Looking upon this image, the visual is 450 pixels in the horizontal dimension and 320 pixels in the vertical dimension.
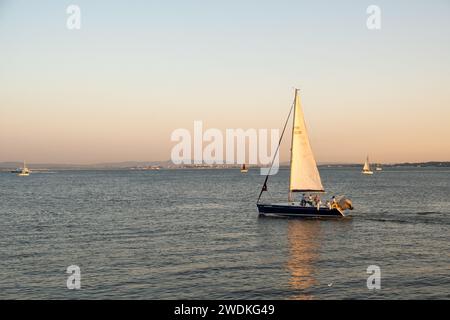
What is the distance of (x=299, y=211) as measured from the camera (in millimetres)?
61156

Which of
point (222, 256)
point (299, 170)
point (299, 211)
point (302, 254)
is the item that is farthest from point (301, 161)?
point (222, 256)

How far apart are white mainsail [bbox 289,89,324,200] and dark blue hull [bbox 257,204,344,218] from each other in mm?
3033

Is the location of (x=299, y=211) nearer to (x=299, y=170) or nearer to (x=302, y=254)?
(x=299, y=170)

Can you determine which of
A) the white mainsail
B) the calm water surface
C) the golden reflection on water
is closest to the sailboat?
the white mainsail

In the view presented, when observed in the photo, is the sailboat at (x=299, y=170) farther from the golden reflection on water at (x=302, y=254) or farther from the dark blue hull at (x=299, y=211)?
the golden reflection on water at (x=302, y=254)

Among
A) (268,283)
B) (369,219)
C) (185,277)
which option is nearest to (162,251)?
(185,277)

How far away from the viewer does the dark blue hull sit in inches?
2387

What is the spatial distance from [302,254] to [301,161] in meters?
26.2

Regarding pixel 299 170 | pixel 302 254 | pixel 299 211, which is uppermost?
pixel 299 170

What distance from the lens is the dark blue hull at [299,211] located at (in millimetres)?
60625

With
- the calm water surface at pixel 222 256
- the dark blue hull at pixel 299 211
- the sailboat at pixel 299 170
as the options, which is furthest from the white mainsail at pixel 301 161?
the calm water surface at pixel 222 256

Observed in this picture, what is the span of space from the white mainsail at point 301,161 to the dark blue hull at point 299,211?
3.03m

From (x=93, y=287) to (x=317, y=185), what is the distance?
4097cm
